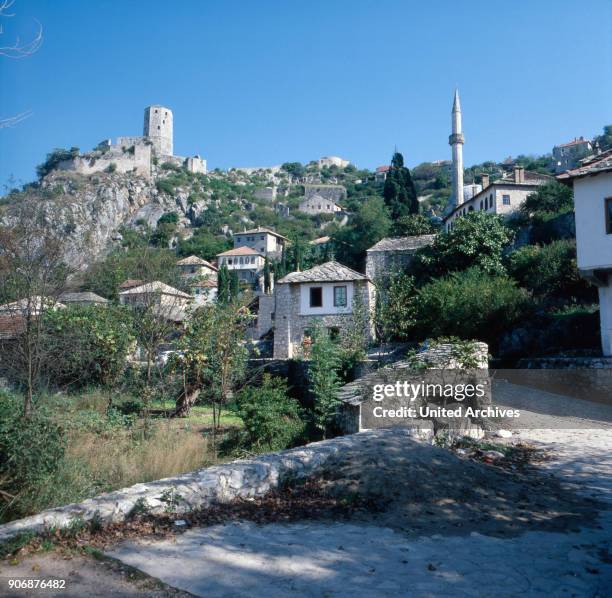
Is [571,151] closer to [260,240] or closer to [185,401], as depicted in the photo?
[260,240]

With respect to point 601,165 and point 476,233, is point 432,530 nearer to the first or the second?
point 601,165

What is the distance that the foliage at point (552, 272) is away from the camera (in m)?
19.8

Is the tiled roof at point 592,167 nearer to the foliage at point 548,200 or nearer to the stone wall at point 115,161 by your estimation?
the foliage at point 548,200

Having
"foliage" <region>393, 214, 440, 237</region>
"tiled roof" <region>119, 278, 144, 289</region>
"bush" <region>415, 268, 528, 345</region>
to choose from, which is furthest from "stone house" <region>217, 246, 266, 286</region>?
"tiled roof" <region>119, 278, 144, 289</region>

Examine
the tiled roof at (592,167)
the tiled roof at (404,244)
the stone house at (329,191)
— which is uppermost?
the stone house at (329,191)

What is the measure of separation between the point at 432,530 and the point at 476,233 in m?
23.8

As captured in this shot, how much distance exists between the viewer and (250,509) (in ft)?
16.4

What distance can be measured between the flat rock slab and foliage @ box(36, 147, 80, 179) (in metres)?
108

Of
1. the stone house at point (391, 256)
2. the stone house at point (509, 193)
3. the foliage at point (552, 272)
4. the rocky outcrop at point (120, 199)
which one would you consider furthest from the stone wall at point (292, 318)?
the rocky outcrop at point (120, 199)

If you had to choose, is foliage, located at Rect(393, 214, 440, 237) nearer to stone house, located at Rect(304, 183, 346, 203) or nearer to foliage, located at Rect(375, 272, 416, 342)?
foliage, located at Rect(375, 272, 416, 342)

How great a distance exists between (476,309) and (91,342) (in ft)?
42.6

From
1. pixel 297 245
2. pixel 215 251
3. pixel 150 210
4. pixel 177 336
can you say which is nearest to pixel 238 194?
pixel 150 210

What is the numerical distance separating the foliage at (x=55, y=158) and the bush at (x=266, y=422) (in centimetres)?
10049

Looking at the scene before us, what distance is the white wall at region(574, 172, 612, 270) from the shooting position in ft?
43.7
